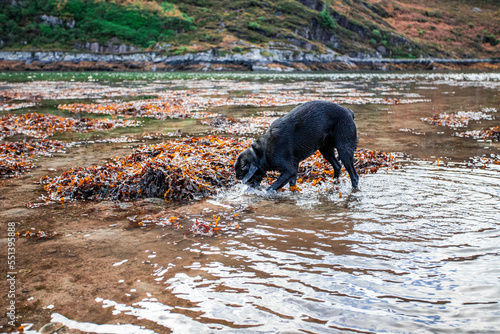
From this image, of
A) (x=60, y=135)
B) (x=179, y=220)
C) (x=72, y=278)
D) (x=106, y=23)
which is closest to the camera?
(x=72, y=278)

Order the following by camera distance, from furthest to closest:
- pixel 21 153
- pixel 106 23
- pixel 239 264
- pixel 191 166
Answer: pixel 106 23
pixel 21 153
pixel 191 166
pixel 239 264

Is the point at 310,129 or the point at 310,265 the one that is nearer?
the point at 310,265

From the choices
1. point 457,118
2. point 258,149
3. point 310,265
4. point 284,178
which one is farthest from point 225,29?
point 310,265

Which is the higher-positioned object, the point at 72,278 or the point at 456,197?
the point at 456,197

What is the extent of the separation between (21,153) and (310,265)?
1014 centimetres

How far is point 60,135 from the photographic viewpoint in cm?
1444

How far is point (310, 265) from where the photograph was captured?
436 centimetres

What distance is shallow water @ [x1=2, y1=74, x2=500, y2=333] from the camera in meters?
3.35

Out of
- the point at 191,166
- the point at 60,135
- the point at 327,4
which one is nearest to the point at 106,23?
the point at 327,4

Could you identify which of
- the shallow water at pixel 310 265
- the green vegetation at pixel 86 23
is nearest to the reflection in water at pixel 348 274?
the shallow water at pixel 310 265

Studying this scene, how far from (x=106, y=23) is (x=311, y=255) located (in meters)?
126

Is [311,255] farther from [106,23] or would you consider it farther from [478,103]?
[106,23]

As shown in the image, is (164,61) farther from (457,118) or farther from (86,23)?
(457,118)

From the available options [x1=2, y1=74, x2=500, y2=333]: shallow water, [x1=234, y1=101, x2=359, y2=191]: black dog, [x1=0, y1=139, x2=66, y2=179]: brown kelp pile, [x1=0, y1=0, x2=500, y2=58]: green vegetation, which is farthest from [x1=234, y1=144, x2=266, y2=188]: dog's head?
[x1=0, y1=0, x2=500, y2=58]: green vegetation
